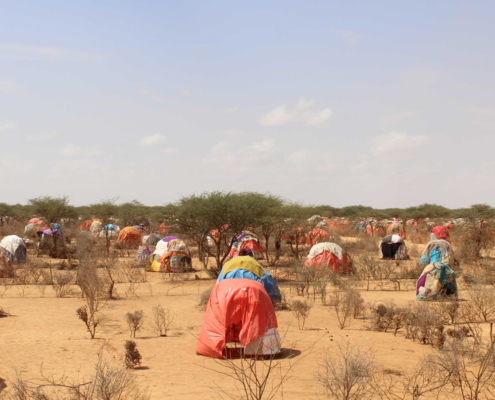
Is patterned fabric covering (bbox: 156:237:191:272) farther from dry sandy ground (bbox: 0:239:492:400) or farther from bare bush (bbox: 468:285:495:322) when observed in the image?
bare bush (bbox: 468:285:495:322)

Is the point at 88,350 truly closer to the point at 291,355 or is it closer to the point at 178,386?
the point at 178,386

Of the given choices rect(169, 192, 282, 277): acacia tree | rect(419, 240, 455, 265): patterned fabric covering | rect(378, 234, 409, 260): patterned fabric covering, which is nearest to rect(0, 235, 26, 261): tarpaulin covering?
rect(169, 192, 282, 277): acacia tree

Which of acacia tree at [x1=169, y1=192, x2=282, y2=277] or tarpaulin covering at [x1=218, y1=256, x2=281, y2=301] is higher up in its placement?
acacia tree at [x1=169, y1=192, x2=282, y2=277]

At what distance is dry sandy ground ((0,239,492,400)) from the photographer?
6645mm

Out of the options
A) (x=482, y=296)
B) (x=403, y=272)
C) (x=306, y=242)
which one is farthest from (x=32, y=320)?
(x=306, y=242)

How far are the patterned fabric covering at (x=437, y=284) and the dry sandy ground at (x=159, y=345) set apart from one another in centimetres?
67

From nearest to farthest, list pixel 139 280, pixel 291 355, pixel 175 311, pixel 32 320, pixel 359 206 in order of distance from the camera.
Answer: pixel 291 355, pixel 32 320, pixel 175 311, pixel 139 280, pixel 359 206

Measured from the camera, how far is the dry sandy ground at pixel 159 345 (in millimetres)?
6645

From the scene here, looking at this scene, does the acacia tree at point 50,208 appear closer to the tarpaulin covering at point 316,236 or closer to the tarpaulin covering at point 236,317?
the tarpaulin covering at point 316,236

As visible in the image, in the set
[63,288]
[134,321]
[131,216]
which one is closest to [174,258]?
[63,288]

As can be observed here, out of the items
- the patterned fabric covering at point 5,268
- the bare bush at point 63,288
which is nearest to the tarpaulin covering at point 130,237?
the patterned fabric covering at point 5,268

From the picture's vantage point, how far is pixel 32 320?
10.5m

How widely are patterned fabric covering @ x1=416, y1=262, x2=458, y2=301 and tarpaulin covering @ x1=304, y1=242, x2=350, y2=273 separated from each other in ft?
18.7

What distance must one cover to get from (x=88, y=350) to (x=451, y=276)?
31.6ft
